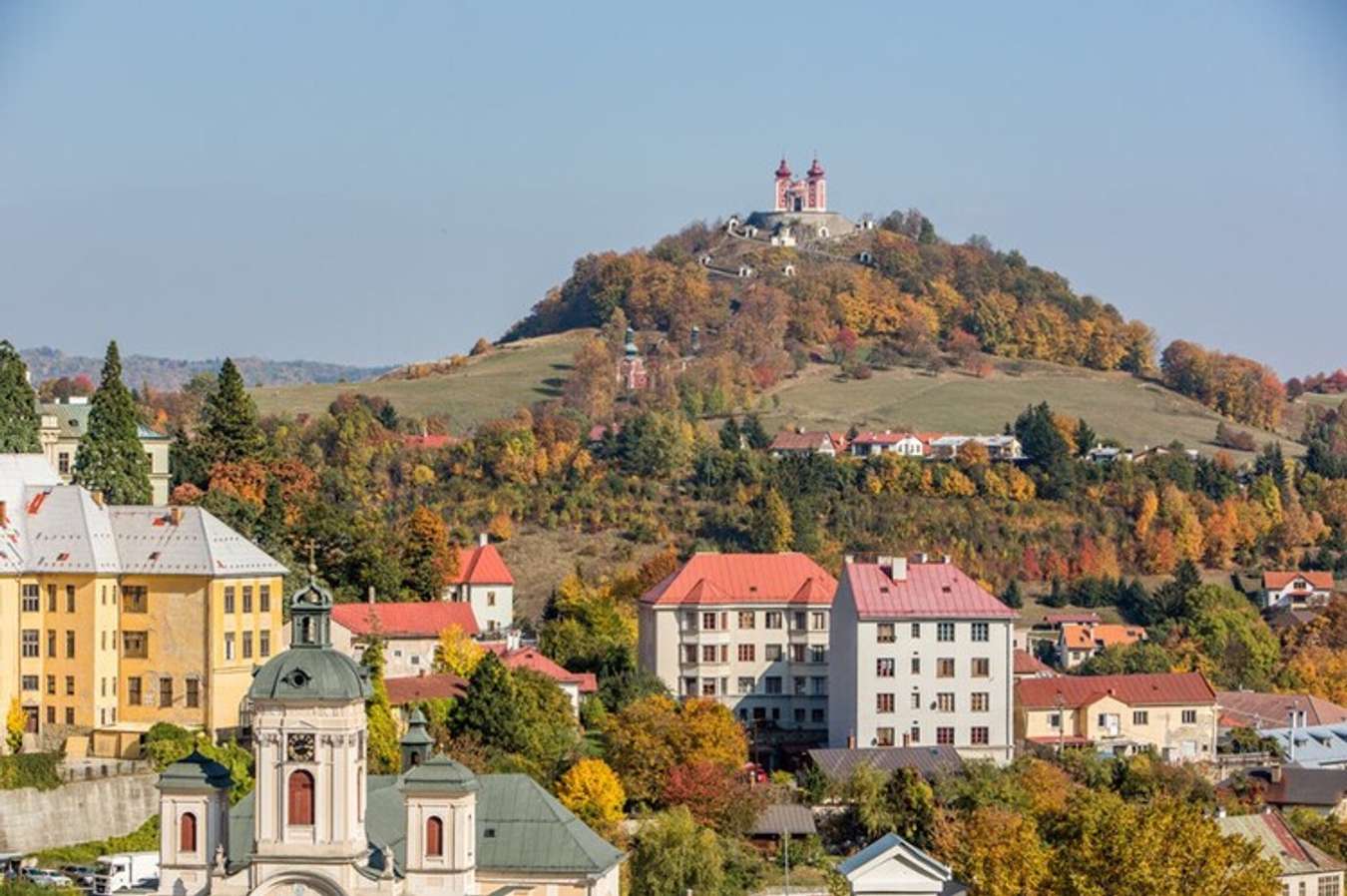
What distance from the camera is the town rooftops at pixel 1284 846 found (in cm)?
7244

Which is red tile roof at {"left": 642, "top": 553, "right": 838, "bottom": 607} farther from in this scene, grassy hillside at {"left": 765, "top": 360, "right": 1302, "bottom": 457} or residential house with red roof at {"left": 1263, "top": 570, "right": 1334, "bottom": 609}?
grassy hillside at {"left": 765, "top": 360, "right": 1302, "bottom": 457}

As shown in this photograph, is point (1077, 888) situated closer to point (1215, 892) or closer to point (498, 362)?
point (1215, 892)

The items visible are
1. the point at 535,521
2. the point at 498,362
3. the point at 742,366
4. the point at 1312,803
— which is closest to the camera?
the point at 1312,803

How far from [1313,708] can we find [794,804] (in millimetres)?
27900

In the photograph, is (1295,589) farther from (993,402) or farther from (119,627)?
(119,627)

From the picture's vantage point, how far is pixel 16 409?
80.7m

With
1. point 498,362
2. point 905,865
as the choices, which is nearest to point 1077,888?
point 905,865

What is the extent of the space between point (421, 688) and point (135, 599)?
1078 cm

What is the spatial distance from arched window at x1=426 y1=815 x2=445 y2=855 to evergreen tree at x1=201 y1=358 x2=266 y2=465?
37313 mm

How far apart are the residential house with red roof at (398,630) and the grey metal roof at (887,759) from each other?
1160cm

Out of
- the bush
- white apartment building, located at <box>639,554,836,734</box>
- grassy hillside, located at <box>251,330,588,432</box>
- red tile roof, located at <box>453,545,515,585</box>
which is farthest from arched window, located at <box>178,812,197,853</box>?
grassy hillside, located at <box>251,330,588,432</box>

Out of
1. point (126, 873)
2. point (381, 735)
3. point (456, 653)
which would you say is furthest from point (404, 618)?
point (126, 873)

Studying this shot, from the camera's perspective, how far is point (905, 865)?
206ft

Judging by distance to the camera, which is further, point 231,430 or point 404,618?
point 231,430
